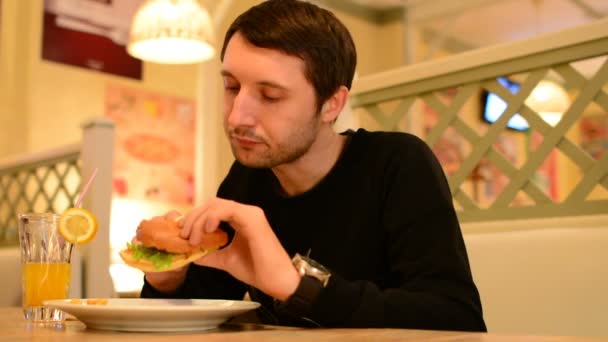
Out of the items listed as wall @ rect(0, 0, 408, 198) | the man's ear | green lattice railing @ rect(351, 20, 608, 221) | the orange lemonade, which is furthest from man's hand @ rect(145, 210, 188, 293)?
wall @ rect(0, 0, 408, 198)

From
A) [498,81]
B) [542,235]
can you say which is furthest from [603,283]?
[498,81]

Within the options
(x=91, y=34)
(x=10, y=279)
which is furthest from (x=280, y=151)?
(x=91, y=34)

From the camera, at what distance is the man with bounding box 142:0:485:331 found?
996 mm

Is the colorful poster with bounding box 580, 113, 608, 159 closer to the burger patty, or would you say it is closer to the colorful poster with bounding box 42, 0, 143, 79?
the colorful poster with bounding box 42, 0, 143, 79

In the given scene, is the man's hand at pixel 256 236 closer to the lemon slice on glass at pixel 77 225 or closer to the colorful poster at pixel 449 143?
the lemon slice on glass at pixel 77 225

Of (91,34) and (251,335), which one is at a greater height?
(91,34)

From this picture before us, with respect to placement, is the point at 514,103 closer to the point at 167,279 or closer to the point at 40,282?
the point at 167,279

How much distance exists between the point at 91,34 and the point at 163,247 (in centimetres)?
389

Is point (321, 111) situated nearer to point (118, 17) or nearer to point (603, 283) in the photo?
point (603, 283)

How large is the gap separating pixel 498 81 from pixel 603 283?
24.1 inches

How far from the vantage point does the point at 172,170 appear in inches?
195

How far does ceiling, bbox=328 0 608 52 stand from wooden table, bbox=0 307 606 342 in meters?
5.46

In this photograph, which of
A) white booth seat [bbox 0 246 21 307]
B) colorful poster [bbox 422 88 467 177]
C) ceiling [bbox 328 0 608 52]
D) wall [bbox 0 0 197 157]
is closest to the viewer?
white booth seat [bbox 0 246 21 307]

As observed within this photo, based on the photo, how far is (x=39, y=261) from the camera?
1.05 metres
